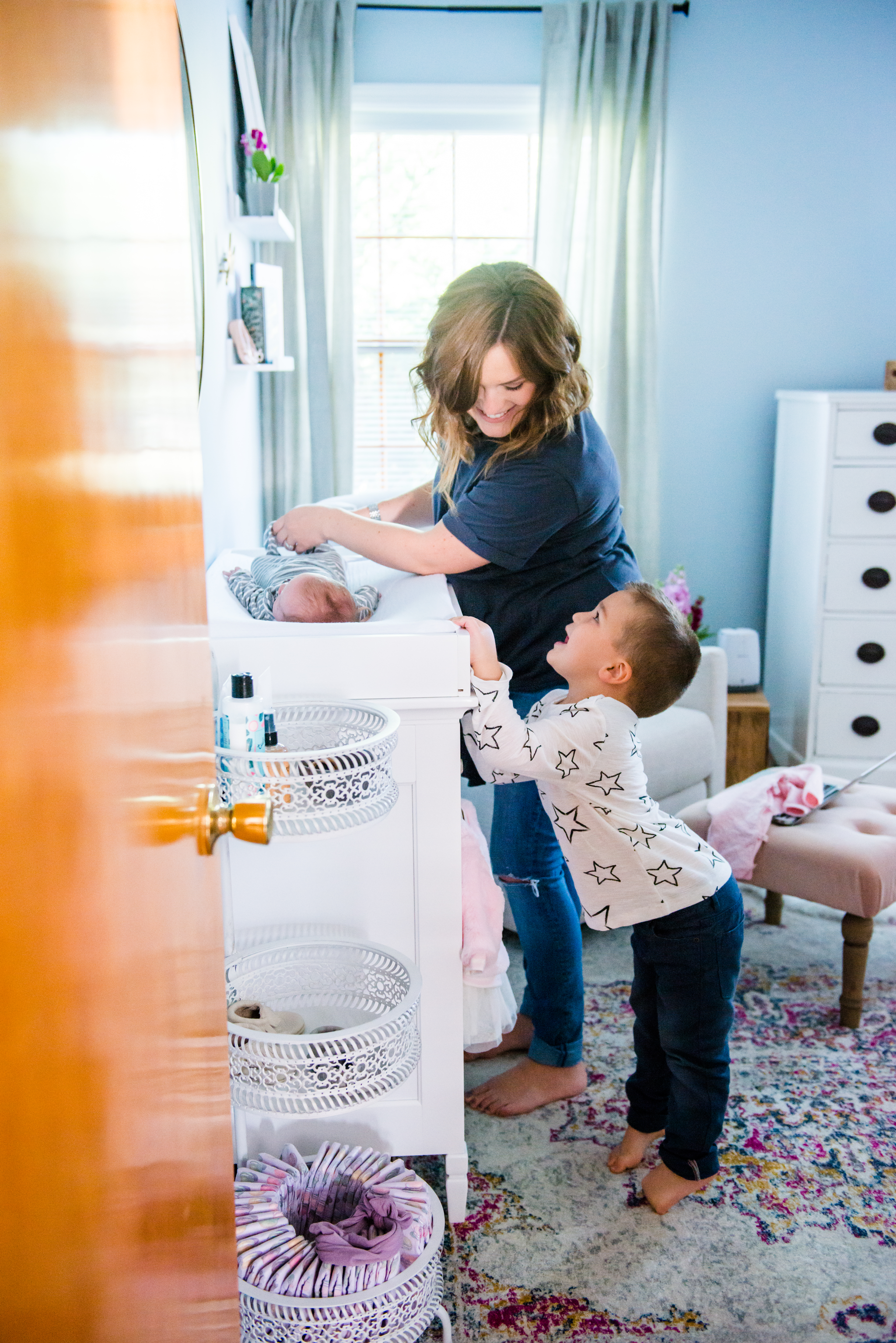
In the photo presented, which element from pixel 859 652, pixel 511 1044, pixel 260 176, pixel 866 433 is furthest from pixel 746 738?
pixel 260 176

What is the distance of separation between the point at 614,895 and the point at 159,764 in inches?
41.1

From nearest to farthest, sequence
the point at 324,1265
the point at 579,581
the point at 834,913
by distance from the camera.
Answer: the point at 324,1265, the point at 579,581, the point at 834,913

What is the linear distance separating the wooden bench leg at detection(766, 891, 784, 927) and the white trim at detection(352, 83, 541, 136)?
261 centimetres

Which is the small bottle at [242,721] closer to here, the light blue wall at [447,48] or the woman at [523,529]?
the woman at [523,529]

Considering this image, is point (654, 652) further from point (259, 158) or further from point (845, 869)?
point (259, 158)

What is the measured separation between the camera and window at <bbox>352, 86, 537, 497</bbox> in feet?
11.8

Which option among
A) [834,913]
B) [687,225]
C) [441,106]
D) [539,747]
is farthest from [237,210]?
[834,913]

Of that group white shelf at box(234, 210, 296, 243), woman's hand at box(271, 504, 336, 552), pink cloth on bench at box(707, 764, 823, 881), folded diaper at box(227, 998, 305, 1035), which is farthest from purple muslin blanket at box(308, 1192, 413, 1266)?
white shelf at box(234, 210, 296, 243)

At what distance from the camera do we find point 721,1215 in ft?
5.41

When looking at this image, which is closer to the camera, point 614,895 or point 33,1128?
Answer: point 33,1128

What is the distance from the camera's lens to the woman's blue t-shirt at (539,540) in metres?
1.59

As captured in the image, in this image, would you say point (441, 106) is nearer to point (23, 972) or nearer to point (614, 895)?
point (614, 895)

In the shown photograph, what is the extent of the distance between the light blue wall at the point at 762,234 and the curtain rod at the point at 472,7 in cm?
33

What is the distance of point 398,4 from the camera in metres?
3.40
